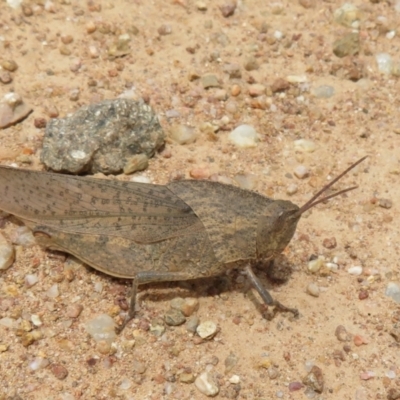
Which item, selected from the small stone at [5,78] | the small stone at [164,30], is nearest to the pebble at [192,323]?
the small stone at [5,78]

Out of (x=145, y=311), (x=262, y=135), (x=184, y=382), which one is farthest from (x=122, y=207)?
(x=262, y=135)

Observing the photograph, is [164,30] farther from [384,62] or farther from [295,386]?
[295,386]

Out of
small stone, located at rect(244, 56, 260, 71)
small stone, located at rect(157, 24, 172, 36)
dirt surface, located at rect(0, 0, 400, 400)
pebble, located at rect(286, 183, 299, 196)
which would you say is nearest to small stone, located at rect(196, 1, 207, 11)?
dirt surface, located at rect(0, 0, 400, 400)

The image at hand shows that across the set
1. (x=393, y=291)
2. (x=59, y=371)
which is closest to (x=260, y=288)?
(x=393, y=291)

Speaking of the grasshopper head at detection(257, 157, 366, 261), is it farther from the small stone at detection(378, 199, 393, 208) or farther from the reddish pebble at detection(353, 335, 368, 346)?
the small stone at detection(378, 199, 393, 208)

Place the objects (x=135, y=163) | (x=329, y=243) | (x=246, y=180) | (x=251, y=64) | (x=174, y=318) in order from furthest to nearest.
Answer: (x=251, y=64), (x=246, y=180), (x=135, y=163), (x=329, y=243), (x=174, y=318)

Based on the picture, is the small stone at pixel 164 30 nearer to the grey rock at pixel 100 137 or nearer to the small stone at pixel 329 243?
the grey rock at pixel 100 137
